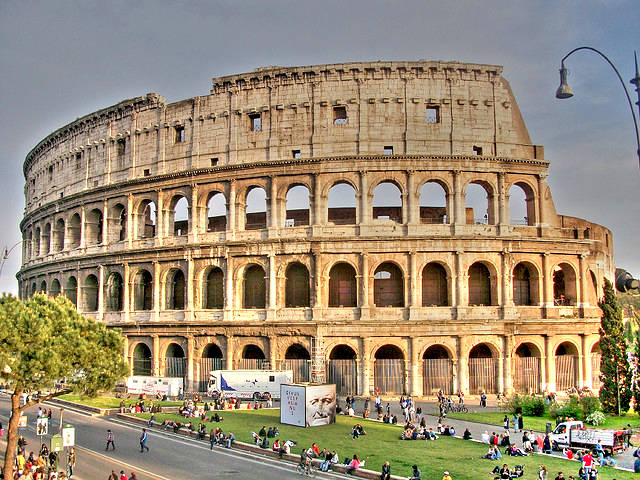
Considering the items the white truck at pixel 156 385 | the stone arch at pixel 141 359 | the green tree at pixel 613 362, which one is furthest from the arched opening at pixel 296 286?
the green tree at pixel 613 362

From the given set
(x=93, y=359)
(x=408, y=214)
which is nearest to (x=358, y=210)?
(x=408, y=214)

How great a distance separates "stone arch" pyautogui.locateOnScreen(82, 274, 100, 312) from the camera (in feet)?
155

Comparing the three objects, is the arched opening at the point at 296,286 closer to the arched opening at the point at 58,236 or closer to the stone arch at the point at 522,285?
the stone arch at the point at 522,285

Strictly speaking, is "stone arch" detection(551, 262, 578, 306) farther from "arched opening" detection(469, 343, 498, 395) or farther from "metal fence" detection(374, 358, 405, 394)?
"metal fence" detection(374, 358, 405, 394)

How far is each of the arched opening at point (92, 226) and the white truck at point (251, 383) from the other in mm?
16982

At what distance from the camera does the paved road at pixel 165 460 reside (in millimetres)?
22625

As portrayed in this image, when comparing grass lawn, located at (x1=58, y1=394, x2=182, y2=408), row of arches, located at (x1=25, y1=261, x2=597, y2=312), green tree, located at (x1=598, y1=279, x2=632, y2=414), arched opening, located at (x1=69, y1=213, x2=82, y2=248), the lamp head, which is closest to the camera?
the lamp head

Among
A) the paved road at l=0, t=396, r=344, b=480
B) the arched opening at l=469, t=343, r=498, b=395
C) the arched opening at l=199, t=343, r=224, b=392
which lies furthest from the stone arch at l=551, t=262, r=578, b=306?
the paved road at l=0, t=396, r=344, b=480

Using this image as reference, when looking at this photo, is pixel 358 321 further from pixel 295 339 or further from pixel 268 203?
pixel 268 203

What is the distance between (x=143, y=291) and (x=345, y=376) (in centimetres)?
1626

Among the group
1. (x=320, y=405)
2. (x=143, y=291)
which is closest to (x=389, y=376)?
(x=320, y=405)

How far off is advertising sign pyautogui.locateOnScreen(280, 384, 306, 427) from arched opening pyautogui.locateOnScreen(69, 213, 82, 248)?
2622 centimetres

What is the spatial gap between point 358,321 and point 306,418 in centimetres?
883

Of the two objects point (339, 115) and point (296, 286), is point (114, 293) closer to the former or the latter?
point (296, 286)
